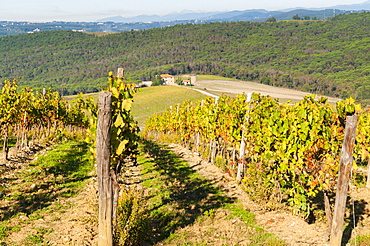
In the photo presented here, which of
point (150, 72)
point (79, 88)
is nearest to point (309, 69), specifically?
point (150, 72)

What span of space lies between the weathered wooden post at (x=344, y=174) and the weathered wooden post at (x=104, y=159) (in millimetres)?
3989

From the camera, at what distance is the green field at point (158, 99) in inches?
2766

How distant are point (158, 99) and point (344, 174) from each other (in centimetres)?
7431

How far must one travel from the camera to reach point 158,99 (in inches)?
3120

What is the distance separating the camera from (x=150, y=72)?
14825 centimetres

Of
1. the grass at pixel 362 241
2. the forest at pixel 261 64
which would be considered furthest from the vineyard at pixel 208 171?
the forest at pixel 261 64

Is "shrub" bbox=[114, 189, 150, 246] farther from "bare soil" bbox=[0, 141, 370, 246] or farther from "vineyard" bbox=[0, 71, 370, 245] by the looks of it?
"bare soil" bbox=[0, 141, 370, 246]

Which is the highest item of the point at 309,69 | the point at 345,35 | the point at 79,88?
the point at 345,35

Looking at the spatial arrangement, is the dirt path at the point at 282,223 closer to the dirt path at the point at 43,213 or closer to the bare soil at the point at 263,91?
the dirt path at the point at 43,213

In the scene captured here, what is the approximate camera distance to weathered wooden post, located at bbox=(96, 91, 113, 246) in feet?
16.4

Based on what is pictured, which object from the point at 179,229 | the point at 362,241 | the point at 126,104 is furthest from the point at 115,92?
the point at 362,241

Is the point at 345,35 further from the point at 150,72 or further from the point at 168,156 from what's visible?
the point at 168,156

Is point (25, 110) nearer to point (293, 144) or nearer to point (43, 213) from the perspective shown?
point (43, 213)

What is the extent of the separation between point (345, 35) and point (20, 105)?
18790 cm
